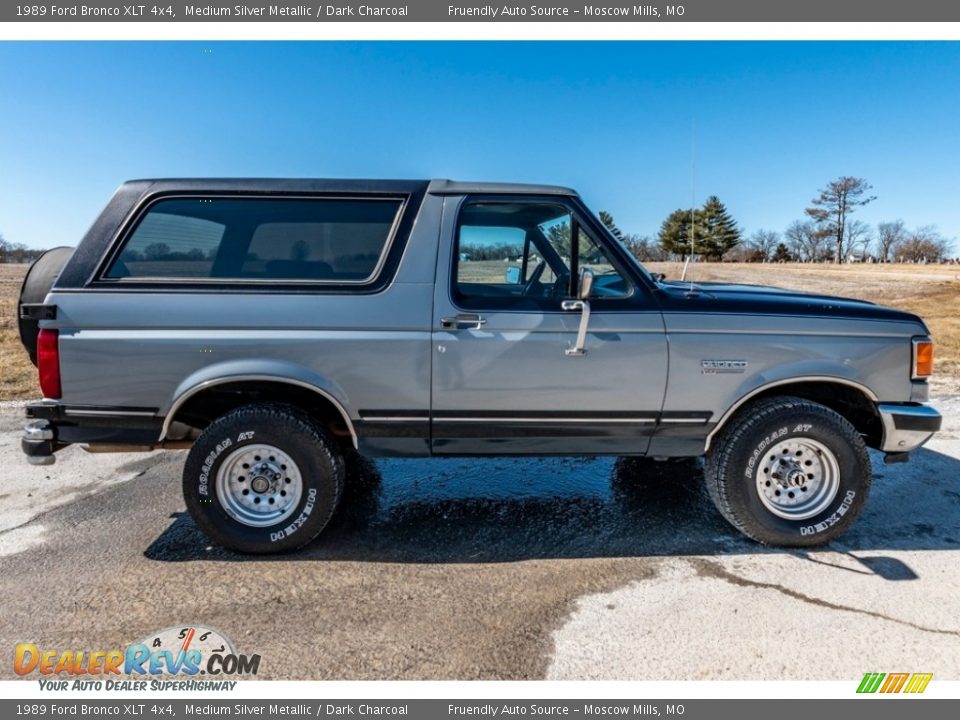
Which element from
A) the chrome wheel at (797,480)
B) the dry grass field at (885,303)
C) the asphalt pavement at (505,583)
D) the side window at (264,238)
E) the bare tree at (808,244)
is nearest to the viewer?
the asphalt pavement at (505,583)

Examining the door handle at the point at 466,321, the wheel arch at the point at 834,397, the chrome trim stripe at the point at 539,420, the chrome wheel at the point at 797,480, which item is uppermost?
the door handle at the point at 466,321

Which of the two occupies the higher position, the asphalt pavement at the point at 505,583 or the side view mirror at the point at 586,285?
the side view mirror at the point at 586,285

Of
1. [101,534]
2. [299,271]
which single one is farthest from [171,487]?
[299,271]

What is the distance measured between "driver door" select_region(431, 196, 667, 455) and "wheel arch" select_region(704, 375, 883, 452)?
500 millimetres

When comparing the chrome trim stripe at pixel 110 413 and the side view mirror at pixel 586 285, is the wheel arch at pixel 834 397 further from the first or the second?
the chrome trim stripe at pixel 110 413

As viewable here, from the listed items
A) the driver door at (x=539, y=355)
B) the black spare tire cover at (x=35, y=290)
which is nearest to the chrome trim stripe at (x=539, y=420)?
the driver door at (x=539, y=355)

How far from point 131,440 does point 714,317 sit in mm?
3456

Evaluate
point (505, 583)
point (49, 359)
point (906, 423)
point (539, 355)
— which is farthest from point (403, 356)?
point (906, 423)

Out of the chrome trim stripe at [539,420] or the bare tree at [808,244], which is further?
the bare tree at [808,244]

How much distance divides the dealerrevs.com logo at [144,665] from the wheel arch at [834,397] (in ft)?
9.10

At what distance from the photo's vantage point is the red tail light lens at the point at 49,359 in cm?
305

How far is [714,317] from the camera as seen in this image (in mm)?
3227

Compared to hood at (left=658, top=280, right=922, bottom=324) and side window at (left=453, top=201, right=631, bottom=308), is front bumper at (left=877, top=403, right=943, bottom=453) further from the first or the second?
side window at (left=453, top=201, right=631, bottom=308)

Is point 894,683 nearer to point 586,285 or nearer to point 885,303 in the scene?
point 586,285
